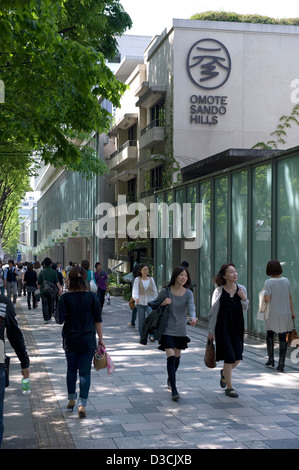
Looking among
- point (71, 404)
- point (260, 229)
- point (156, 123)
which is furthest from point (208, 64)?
point (71, 404)

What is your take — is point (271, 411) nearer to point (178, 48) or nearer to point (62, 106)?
point (62, 106)

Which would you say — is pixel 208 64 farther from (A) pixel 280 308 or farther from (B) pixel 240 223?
(A) pixel 280 308

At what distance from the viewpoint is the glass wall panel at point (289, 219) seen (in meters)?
12.2

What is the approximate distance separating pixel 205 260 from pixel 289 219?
556 centimetres

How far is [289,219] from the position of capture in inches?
495

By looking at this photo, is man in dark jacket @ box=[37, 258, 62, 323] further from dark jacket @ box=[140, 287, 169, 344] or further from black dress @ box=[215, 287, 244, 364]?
black dress @ box=[215, 287, 244, 364]

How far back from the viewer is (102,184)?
4516 cm

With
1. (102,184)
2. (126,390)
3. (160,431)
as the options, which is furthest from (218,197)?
(102,184)

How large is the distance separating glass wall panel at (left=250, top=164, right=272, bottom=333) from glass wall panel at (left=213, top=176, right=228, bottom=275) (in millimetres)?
1901

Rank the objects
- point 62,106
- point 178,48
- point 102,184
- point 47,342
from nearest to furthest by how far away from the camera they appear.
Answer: point 62,106 < point 47,342 < point 178,48 < point 102,184

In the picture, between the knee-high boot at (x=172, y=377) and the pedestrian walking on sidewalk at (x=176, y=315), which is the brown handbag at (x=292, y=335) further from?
the knee-high boot at (x=172, y=377)

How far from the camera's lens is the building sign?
28.2m

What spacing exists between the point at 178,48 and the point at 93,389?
71.3 feet

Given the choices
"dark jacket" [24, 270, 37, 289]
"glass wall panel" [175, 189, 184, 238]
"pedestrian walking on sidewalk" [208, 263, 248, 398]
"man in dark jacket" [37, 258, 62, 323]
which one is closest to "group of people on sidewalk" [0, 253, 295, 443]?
"pedestrian walking on sidewalk" [208, 263, 248, 398]
